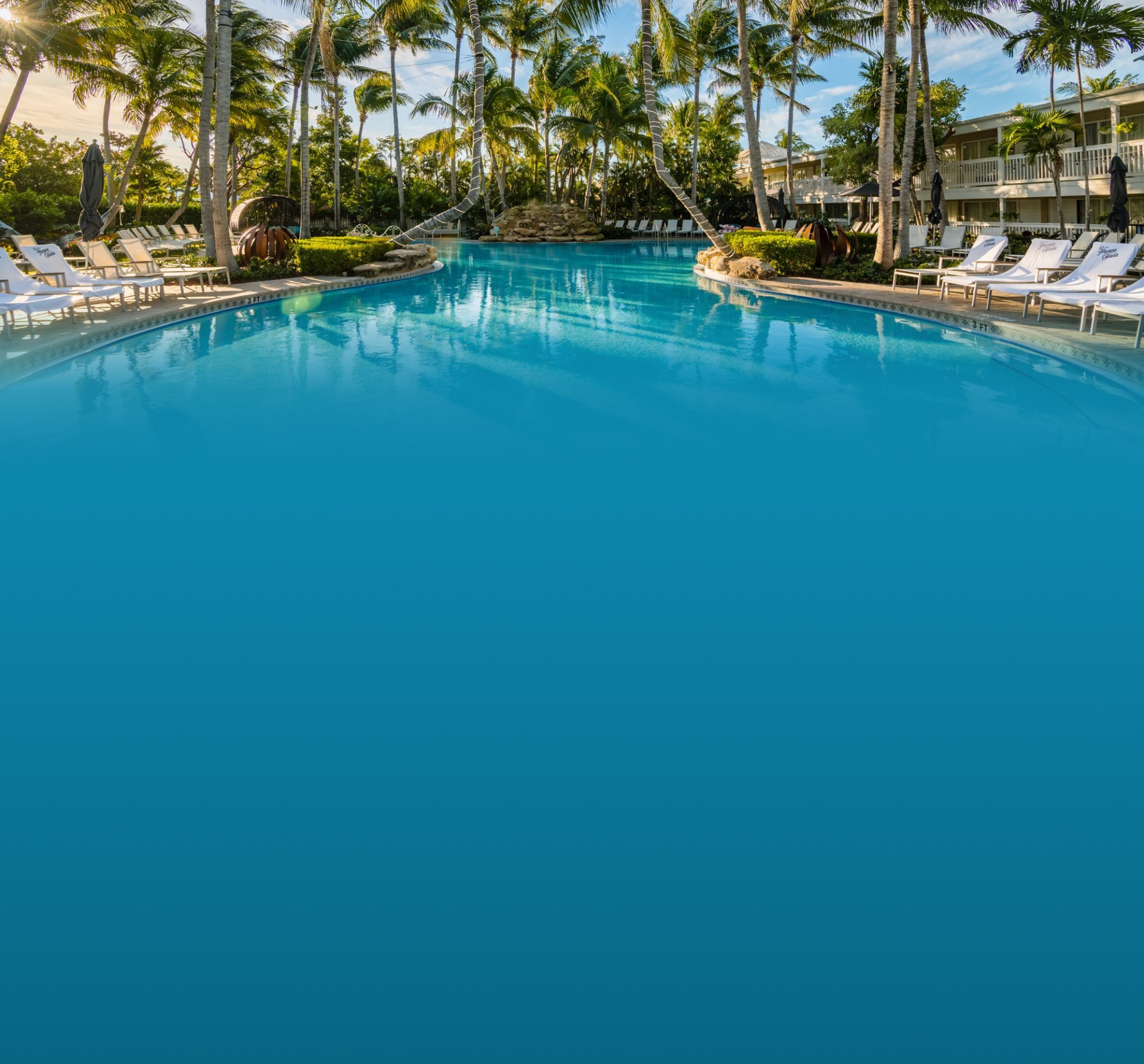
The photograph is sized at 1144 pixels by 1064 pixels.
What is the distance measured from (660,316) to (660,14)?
11.2 m

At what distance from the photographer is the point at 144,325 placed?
1143cm

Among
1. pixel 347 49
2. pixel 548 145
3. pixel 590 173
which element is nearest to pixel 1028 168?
pixel 590 173

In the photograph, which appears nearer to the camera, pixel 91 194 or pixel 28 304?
pixel 28 304

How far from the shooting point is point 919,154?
30.7 meters

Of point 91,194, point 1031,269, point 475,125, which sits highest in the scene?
point 475,125

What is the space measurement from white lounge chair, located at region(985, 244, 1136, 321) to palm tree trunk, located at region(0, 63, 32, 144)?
22869 millimetres

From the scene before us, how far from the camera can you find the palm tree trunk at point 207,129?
635 inches

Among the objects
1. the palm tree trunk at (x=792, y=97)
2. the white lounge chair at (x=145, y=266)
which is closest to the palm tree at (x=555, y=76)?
the palm tree trunk at (x=792, y=97)

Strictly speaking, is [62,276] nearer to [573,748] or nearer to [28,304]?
[28,304]

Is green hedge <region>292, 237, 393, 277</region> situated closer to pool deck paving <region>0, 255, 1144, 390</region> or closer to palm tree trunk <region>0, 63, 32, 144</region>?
pool deck paving <region>0, 255, 1144, 390</region>

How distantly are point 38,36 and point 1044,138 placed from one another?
85.3 feet

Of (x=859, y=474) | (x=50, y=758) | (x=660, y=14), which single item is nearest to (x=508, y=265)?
(x=660, y=14)

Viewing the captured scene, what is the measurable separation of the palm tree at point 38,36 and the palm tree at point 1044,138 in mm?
24373

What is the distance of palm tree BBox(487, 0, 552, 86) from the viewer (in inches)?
1407
